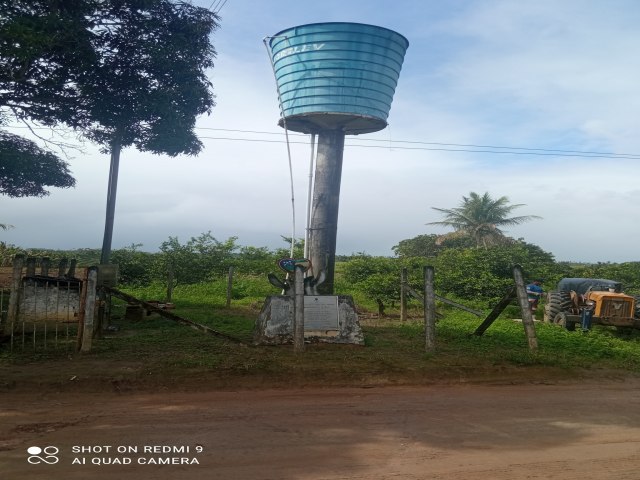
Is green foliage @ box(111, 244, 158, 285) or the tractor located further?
green foliage @ box(111, 244, 158, 285)

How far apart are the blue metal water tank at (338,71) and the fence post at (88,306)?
17.6 ft

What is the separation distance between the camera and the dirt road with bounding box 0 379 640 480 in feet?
13.0

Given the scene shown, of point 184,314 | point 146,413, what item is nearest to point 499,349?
point 146,413

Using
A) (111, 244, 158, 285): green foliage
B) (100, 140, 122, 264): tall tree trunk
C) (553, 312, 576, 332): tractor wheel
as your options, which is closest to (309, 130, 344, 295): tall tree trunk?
(553, 312, 576, 332): tractor wheel

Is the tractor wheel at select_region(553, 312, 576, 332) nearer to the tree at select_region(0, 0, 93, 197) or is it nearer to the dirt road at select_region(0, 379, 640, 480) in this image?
the dirt road at select_region(0, 379, 640, 480)

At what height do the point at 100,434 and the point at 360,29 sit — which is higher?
the point at 360,29

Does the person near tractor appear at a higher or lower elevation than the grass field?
higher

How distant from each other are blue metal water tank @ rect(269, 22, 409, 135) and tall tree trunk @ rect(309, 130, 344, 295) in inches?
33.5

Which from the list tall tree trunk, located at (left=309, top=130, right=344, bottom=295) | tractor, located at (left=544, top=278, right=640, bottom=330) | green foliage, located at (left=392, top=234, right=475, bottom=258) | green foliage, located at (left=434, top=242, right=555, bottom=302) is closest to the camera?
tall tree trunk, located at (left=309, top=130, right=344, bottom=295)

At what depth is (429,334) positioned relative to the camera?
8.05 meters

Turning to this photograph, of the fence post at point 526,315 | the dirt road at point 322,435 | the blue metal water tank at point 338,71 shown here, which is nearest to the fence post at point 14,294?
the dirt road at point 322,435

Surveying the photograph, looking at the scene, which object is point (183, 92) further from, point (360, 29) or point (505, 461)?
point (505, 461)

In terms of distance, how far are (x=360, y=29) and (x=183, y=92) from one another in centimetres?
389

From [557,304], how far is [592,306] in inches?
34.9
